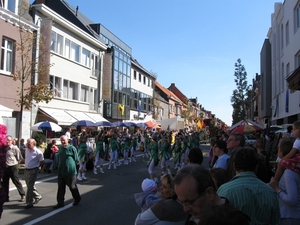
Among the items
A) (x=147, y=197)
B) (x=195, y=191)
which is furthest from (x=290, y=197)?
(x=195, y=191)

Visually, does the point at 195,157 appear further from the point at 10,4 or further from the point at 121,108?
the point at 121,108

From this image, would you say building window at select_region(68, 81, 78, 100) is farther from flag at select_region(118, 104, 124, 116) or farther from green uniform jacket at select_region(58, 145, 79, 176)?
green uniform jacket at select_region(58, 145, 79, 176)

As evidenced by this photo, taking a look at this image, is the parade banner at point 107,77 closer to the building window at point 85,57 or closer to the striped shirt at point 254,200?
the building window at point 85,57

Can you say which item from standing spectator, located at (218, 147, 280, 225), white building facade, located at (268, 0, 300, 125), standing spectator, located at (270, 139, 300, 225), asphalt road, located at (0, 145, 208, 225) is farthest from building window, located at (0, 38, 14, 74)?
standing spectator, located at (218, 147, 280, 225)

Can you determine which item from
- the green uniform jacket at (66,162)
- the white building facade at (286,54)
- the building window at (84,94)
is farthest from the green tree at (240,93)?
the green uniform jacket at (66,162)

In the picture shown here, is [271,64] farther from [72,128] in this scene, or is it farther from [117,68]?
[72,128]

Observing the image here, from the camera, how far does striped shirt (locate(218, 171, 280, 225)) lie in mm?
2391

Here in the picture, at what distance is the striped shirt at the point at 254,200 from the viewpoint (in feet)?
7.84

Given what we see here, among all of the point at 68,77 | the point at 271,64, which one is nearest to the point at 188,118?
the point at 271,64

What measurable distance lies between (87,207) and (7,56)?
13232 mm

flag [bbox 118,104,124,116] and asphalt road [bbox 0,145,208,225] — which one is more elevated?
flag [bbox 118,104,124,116]

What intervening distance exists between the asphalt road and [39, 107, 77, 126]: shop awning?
9.85 meters

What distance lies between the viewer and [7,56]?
1775 cm

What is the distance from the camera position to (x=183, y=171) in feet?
6.80
